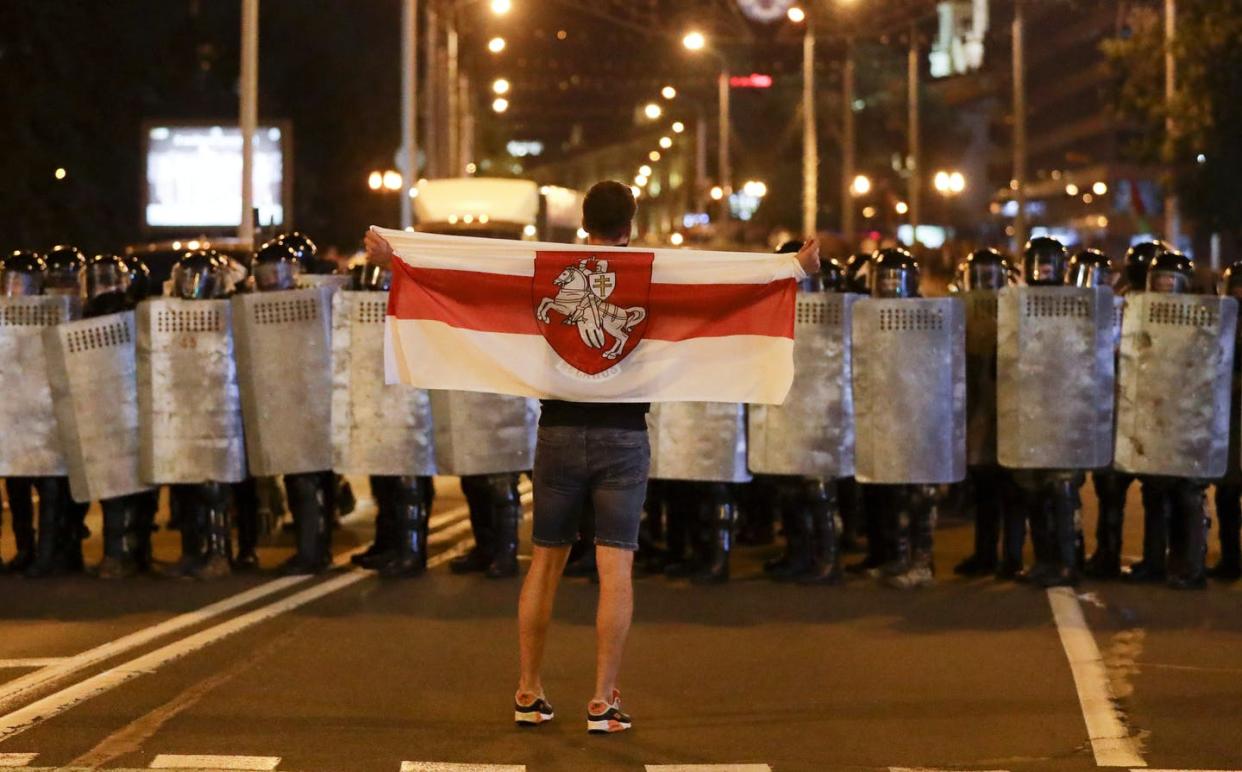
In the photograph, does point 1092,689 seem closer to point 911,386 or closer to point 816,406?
point 911,386

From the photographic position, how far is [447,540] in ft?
43.4

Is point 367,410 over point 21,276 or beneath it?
beneath

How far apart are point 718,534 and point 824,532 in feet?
1.93

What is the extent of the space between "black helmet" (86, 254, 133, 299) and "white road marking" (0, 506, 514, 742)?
1896 millimetres

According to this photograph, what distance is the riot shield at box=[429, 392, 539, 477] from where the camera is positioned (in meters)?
11.0

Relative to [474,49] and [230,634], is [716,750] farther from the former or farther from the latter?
[474,49]

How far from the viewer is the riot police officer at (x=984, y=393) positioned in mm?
11227

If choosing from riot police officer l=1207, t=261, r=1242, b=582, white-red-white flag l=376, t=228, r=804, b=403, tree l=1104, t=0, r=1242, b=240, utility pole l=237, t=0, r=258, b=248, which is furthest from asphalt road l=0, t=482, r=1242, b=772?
tree l=1104, t=0, r=1242, b=240

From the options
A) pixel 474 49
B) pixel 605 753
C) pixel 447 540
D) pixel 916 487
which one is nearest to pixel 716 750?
pixel 605 753

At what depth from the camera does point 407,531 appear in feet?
36.9

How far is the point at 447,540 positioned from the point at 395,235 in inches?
224

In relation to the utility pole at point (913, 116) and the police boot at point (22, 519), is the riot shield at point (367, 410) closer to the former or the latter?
the police boot at point (22, 519)

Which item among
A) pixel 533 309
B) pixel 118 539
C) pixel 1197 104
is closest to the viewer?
pixel 533 309

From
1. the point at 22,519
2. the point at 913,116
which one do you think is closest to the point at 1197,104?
the point at 913,116
